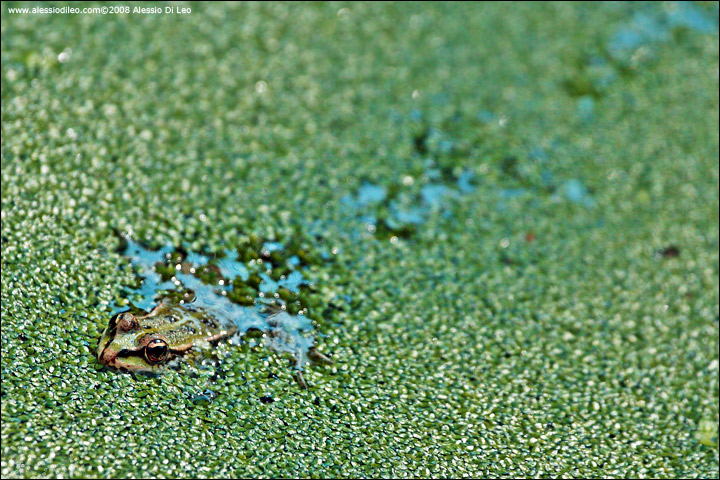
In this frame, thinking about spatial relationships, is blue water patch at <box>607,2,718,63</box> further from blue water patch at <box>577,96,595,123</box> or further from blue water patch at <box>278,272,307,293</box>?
blue water patch at <box>278,272,307,293</box>

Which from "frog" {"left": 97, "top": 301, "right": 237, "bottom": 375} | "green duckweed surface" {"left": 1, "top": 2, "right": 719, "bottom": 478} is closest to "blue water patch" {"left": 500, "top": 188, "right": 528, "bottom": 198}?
"green duckweed surface" {"left": 1, "top": 2, "right": 719, "bottom": 478}

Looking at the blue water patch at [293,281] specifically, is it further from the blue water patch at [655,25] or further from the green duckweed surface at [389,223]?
the blue water patch at [655,25]

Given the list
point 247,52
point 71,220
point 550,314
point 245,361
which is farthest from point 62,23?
point 550,314

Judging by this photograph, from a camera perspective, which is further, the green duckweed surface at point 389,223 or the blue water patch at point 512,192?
the blue water patch at point 512,192

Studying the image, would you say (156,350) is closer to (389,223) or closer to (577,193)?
(389,223)

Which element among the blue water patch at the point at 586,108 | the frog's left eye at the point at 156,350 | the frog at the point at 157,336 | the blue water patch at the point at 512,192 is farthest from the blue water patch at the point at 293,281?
the blue water patch at the point at 586,108

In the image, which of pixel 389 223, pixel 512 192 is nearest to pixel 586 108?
pixel 512 192

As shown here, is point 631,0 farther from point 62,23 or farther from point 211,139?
point 62,23
